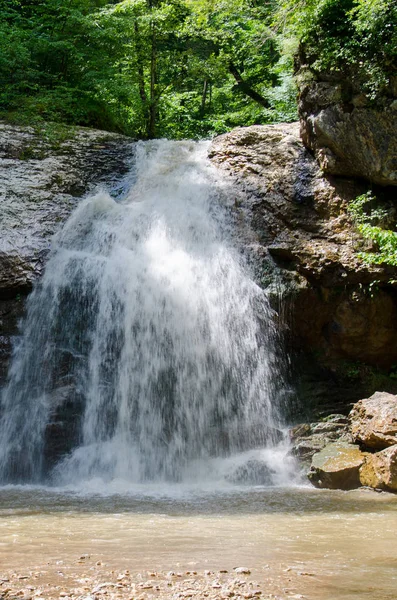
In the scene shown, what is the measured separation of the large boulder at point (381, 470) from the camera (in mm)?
6953

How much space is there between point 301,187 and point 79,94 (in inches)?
340

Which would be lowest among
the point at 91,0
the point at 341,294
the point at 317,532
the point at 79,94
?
the point at 317,532

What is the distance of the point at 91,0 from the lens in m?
18.3

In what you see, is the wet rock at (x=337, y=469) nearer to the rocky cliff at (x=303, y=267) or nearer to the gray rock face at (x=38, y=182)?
the rocky cliff at (x=303, y=267)

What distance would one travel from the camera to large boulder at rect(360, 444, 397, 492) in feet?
22.8

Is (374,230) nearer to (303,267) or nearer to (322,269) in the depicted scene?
(322,269)

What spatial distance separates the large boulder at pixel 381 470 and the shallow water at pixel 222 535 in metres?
0.19

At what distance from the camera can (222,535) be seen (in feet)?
15.2

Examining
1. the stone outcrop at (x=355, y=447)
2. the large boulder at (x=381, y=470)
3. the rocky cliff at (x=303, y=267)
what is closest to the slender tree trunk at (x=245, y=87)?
the rocky cliff at (x=303, y=267)

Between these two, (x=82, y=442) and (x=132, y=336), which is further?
(x=132, y=336)

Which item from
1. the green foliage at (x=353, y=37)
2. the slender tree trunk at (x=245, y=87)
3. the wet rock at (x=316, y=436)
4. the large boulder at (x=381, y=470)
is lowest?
the large boulder at (x=381, y=470)

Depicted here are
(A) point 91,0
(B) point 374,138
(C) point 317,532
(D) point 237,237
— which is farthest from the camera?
(A) point 91,0

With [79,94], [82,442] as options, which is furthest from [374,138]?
[79,94]

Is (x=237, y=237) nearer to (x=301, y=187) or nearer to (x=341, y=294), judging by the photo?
(x=301, y=187)
